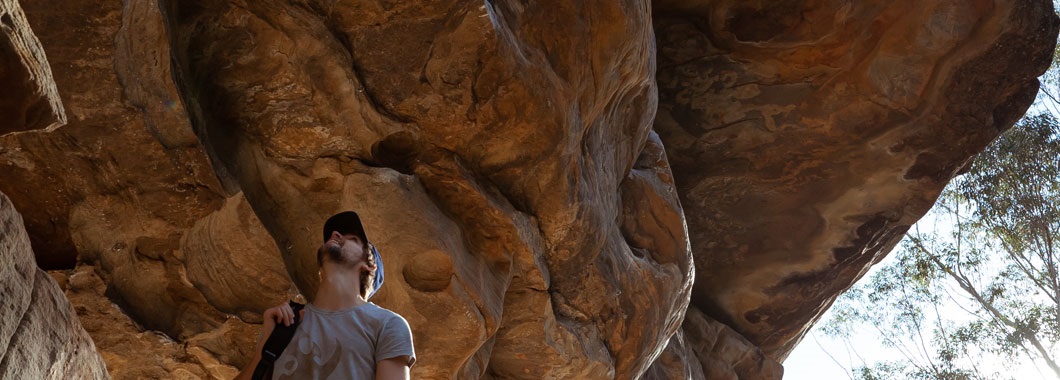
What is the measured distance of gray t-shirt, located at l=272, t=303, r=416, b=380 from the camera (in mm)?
3498

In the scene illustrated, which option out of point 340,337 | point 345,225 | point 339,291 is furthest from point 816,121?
point 340,337

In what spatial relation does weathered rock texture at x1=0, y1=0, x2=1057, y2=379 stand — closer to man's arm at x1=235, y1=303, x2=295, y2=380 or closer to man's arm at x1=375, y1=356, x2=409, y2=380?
man's arm at x1=235, y1=303, x2=295, y2=380

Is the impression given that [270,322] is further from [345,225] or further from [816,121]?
[816,121]

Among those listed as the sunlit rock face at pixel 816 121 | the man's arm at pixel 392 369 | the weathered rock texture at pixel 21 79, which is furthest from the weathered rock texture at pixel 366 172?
the man's arm at pixel 392 369

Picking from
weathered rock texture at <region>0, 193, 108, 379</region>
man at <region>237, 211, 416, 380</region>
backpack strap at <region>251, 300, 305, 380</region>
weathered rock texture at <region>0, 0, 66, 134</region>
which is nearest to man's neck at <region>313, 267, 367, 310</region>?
man at <region>237, 211, 416, 380</region>

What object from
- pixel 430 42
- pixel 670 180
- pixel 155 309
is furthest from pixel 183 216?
pixel 670 180

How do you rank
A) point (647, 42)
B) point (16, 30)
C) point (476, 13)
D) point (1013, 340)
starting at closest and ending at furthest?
point (16, 30) → point (476, 13) → point (647, 42) → point (1013, 340)

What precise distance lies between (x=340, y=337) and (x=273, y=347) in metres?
0.25

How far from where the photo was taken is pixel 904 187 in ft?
41.6

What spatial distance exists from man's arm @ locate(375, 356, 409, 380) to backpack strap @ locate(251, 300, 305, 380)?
36cm

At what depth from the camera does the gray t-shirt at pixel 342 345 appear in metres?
3.50

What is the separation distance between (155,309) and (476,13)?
10.8 feet

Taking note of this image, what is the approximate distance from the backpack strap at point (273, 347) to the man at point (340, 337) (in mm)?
19

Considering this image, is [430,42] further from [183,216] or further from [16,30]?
[16,30]
